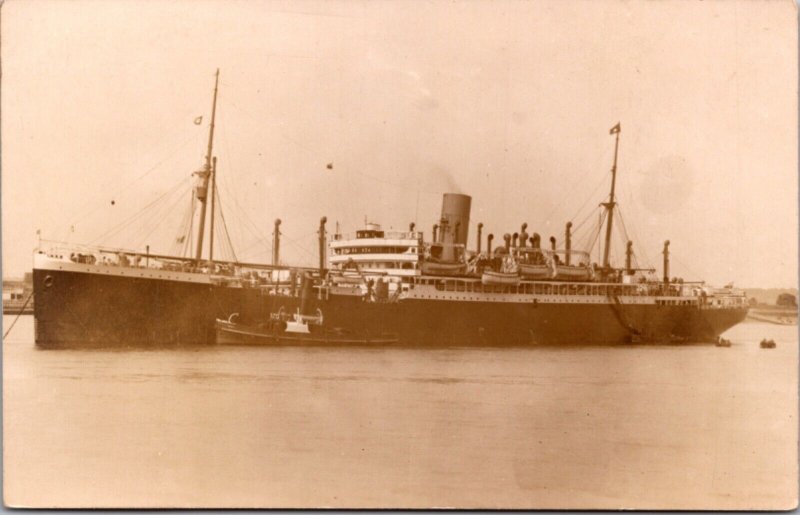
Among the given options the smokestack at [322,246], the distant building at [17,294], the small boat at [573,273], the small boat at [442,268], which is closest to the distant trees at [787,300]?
the smokestack at [322,246]

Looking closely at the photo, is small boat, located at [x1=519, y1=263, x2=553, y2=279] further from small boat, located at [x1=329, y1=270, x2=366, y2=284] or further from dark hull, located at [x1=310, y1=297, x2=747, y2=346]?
small boat, located at [x1=329, y1=270, x2=366, y2=284]

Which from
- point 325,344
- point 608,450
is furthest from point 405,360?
point 608,450

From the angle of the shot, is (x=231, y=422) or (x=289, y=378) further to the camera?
(x=289, y=378)

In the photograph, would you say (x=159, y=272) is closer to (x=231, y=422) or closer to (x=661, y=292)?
(x=231, y=422)

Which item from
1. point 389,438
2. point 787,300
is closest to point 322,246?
point 389,438

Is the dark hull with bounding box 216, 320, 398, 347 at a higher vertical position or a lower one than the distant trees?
lower

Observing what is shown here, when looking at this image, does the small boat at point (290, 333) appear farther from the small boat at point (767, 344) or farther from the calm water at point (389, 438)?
the small boat at point (767, 344)

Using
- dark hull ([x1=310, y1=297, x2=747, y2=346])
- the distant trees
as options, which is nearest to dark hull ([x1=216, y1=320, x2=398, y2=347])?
dark hull ([x1=310, y1=297, x2=747, y2=346])
